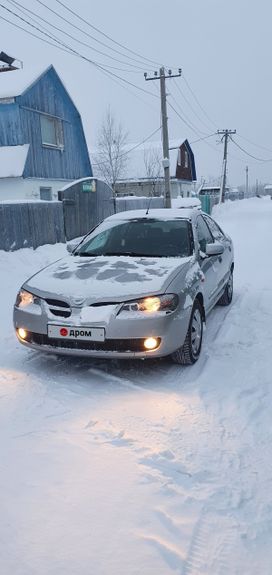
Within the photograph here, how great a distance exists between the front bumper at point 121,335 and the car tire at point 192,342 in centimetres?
15

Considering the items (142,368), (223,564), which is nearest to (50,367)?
(142,368)

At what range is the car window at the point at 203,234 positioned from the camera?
5.50 m

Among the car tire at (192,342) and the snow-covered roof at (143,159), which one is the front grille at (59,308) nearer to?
the car tire at (192,342)

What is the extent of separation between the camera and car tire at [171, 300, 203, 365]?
436 centimetres

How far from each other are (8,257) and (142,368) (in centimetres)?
620

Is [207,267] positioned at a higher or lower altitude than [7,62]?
lower

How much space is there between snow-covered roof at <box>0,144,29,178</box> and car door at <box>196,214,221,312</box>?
1245 centimetres

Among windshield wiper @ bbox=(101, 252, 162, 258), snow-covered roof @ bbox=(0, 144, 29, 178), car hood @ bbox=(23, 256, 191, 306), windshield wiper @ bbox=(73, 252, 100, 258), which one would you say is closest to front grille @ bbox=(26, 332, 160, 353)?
car hood @ bbox=(23, 256, 191, 306)

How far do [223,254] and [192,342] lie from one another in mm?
2297

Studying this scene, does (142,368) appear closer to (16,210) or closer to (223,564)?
(223,564)

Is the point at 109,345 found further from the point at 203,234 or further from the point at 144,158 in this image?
the point at 144,158

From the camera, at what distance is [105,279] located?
14.2 ft

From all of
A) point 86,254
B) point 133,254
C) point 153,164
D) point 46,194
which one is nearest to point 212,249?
point 133,254

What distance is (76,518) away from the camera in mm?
2416
